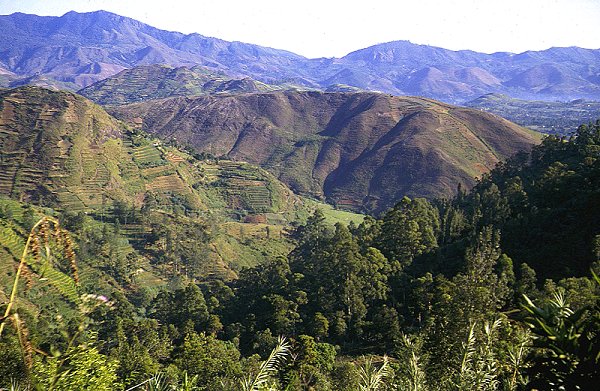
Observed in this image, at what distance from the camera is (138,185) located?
305 feet

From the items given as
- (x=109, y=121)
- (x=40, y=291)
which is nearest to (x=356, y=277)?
(x=40, y=291)

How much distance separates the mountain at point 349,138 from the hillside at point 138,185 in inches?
941

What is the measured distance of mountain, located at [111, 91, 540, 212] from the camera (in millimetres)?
124062

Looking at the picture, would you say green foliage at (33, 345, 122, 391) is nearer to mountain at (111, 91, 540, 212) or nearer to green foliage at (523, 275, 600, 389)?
green foliage at (523, 275, 600, 389)

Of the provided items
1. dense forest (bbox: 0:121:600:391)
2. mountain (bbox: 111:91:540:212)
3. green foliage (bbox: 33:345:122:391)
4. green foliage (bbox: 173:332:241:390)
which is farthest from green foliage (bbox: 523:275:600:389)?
mountain (bbox: 111:91:540:212)

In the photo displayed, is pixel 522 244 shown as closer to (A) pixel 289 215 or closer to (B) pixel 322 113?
(A) pixel 289 215

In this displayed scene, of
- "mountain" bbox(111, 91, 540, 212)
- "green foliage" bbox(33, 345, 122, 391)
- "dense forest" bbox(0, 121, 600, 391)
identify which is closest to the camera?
"green foliage" bbox(33, 345, 122, 391)

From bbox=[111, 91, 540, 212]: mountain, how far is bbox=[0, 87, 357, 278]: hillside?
23902mm

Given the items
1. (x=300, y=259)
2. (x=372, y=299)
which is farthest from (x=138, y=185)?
(x=372, y=299)

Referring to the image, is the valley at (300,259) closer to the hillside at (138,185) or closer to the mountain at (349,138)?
the hillside at (138,185)

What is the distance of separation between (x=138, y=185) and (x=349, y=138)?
282 ft

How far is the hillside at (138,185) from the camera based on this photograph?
76.4 m

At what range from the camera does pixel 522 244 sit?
3703 cm

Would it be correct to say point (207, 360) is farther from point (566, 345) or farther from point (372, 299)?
point (566, 345)
